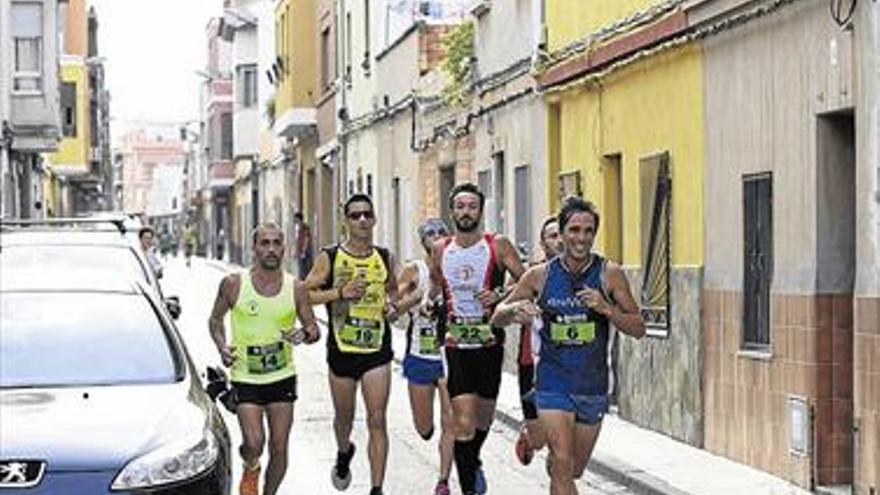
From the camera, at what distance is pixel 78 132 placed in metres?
68.6

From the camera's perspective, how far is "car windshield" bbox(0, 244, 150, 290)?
35.0 feet

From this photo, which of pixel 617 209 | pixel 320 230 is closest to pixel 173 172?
pixel 320 230

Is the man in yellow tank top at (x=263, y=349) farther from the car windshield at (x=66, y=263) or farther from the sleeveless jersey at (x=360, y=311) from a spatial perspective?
the car windshield at (x=66, y=263)

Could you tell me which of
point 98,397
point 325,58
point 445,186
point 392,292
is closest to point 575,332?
point 392,292

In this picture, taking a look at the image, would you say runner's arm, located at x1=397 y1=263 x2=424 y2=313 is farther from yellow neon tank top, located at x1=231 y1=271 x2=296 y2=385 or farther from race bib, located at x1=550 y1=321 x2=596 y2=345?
race bib, located at x1=550 y1=321 x2=596 y2=345

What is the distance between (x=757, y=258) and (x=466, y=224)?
9.86 ft

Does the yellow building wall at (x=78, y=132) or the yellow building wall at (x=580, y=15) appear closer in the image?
the yellow building wall at (x=580, y=15)

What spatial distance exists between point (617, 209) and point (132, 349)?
9.69 m

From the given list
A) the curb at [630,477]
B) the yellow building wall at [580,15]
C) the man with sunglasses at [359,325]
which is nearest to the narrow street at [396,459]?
the curb at [630,477]

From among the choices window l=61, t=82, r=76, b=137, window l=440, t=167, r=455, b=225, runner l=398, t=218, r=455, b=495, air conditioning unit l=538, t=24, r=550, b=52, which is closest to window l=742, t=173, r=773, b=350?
runner l=398, t=218, r=455, b=495

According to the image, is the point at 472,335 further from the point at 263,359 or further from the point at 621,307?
the point at 621,307

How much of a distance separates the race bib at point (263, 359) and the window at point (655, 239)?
5.65m

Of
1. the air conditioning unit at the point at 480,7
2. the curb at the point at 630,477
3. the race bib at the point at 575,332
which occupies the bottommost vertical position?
the curb at the point at 630,477

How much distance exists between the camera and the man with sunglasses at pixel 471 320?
11680 millimetres
